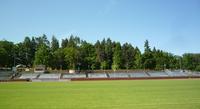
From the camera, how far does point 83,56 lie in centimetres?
11550

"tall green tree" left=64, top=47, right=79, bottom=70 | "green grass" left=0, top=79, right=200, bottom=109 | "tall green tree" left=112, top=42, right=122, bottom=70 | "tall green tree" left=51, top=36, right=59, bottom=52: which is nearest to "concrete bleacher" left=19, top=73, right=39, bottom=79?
"tall green tree" left=64, top=47, right=79, bottom=70

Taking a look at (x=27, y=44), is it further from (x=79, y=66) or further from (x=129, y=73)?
(x=129, y=73)

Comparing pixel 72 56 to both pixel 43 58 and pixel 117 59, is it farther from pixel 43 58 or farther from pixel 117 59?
pixel 117 59

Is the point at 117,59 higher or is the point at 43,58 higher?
the point at 43,58

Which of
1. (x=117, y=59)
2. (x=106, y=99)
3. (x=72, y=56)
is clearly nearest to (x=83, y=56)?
(x=72, y=56)

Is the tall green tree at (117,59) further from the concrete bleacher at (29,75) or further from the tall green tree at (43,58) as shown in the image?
the concrete bleacher at (29,75)

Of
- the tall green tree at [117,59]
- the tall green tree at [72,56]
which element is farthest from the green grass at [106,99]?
the tall green tree at [117,59]

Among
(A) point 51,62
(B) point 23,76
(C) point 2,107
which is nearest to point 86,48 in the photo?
(A) point 51,62

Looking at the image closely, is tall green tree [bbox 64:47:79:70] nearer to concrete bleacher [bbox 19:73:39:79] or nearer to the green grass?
concrete bleacher [bbox 19:73:39:79]

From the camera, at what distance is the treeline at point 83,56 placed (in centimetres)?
10981

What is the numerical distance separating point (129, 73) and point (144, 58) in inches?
952

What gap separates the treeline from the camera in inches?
4323

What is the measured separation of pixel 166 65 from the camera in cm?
12312

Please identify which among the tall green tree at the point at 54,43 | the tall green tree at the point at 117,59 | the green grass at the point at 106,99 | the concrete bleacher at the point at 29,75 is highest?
the tall green tree at the point at 54,43
